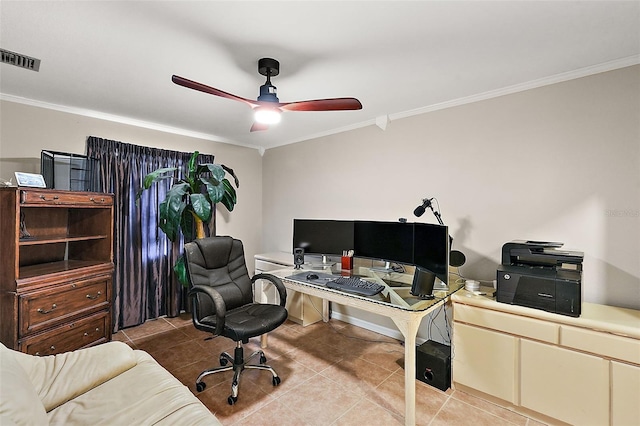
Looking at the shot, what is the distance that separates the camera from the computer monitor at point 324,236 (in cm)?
329

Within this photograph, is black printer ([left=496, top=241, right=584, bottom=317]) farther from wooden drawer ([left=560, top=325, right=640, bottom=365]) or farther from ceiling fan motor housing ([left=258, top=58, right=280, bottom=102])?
ceiling fan motor housing ([left=258, top=58, right=280, bottom=102])

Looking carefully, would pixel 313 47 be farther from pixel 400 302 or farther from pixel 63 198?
pixel 63 198

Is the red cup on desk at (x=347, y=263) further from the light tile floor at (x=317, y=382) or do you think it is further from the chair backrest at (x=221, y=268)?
the chair backrest at (x=221, y=268)

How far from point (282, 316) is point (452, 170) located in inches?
81.3

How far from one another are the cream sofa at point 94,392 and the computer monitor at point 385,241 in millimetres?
1935

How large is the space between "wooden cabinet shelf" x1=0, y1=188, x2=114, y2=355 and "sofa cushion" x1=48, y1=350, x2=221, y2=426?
4.26 ft

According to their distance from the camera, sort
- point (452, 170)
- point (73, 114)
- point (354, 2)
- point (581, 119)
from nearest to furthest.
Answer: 1. point (354, 2)
2. point (581, 119)
3. point (452, 170)
4. point (73, 114)

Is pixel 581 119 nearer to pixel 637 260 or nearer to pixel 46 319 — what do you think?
pixel 637 260

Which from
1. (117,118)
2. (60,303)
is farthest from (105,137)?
(60,303)

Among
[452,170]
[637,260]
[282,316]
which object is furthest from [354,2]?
[637,260]

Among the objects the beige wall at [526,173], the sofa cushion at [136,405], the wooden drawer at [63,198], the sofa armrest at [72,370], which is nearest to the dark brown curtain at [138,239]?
the wooden drawer at [63,198]

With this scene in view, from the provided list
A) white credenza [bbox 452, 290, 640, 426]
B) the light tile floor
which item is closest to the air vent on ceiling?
the light tile floor

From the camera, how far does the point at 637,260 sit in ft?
6.66

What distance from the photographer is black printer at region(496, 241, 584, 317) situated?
1.90 m
